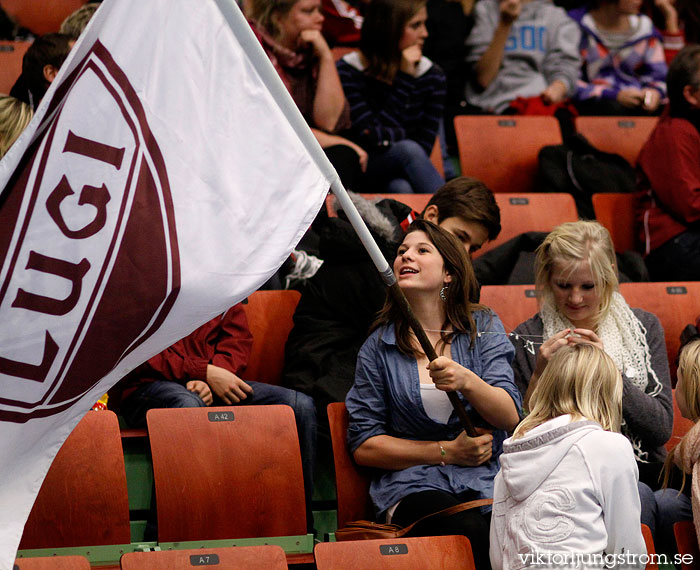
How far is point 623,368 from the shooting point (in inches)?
126

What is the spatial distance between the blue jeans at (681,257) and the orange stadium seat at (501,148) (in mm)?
839

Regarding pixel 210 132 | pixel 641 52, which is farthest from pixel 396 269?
pixel 641 52

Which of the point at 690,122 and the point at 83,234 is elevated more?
the point at 83,234

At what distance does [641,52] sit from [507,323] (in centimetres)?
269

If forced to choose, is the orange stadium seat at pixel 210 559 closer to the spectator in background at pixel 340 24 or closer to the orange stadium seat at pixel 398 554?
the orange stadium seat at pixel 398 554

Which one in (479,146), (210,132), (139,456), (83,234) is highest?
(210,132)

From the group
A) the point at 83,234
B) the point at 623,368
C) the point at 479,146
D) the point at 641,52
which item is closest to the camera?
the point at 83,234

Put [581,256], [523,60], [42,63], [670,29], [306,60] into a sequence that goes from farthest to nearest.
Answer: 1. [670,29]
2. [523,60]
3. [306,60]
4. [42,63]
5. [581,256]

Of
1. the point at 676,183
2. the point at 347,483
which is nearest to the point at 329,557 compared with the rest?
the point at 347,483

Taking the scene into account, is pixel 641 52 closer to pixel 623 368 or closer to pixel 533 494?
pixel 623 368

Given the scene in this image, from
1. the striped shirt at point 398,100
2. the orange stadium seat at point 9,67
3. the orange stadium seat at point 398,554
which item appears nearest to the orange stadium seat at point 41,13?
the orange stadium seat at point 9,67

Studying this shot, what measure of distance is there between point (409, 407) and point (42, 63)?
208 centimetres

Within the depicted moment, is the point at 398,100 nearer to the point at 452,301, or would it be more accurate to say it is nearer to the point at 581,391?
the point at 452,301

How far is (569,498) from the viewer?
2.39 m
